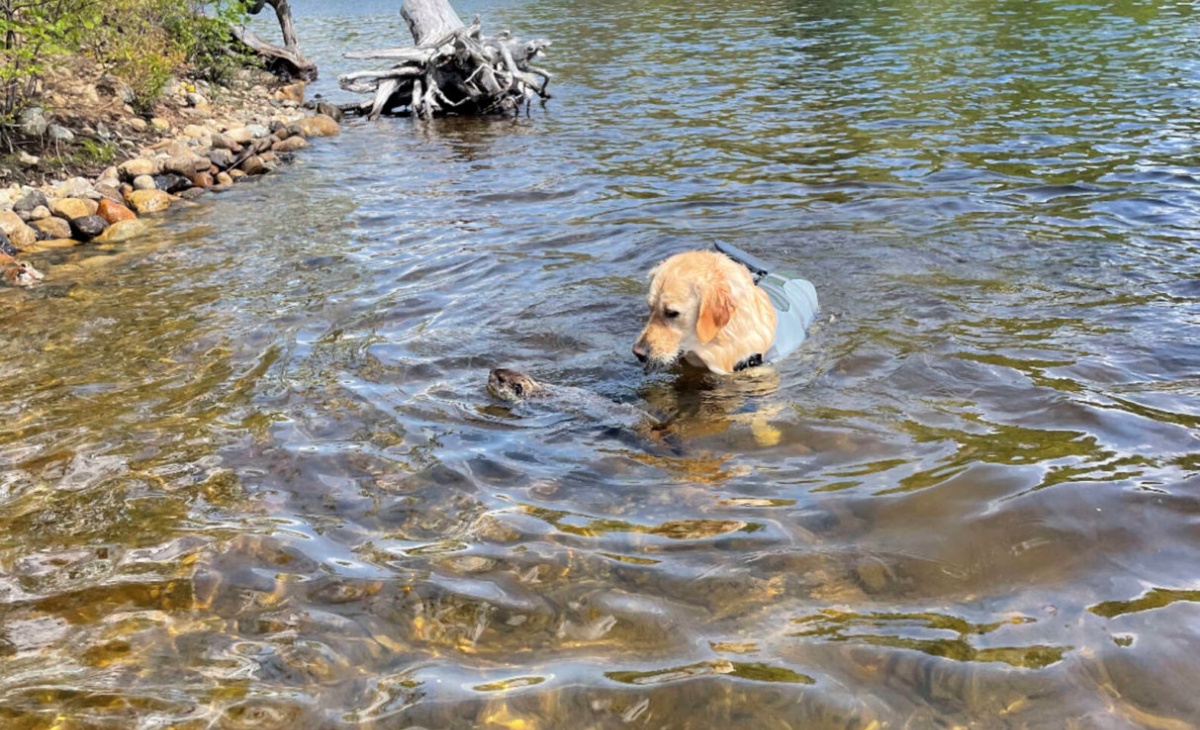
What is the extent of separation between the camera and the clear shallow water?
10.0 ft

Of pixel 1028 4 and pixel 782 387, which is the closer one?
pixel 782 387

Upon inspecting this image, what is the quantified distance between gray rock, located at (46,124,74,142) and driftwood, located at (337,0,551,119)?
7.02 meters

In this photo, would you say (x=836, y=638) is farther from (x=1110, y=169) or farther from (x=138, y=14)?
(x=138, y=14)

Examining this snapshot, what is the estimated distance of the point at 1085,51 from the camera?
18.2 m

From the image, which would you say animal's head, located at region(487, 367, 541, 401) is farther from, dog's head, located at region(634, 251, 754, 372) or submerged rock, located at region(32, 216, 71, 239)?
submerged rock, located at region(32, 216, 71, 239)

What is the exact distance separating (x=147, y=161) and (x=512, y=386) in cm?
908

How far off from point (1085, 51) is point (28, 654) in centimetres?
2072

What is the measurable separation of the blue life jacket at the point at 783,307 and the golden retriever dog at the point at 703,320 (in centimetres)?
8

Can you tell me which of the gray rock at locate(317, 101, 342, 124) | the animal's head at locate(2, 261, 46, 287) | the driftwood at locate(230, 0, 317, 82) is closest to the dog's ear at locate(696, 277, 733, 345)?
the animal's head at locate(2, 261, 46, 287)

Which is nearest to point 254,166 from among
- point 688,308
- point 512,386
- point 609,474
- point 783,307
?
point 512,386

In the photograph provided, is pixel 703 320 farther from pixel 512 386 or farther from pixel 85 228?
pixel 85 228

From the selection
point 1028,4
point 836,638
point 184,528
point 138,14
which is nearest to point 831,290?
point 836,638

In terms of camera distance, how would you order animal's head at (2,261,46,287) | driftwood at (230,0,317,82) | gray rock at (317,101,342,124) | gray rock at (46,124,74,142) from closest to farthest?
animal's head at (2,261,46,287), gray rock at (46,124,74,142), gray rock at (317,101,342,124), driftwood at (230,0,317,82)

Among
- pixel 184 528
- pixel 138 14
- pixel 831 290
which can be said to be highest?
pixel 138 14
